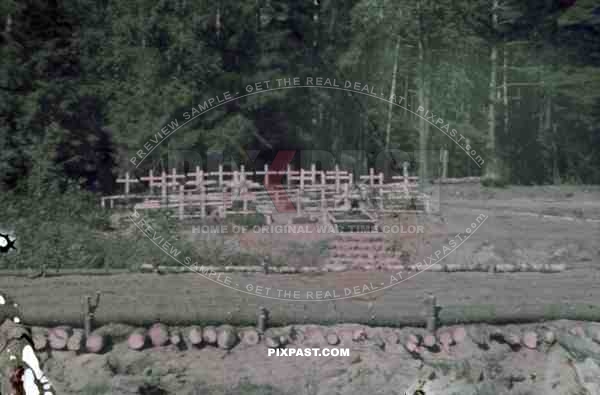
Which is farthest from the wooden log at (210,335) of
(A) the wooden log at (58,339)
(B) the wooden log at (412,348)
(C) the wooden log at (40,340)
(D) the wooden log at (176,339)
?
(B) the wooden log at (412,348)

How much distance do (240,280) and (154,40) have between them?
356 centimetres

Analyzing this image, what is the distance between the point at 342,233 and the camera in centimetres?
836

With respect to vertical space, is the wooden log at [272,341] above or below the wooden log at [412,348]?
above

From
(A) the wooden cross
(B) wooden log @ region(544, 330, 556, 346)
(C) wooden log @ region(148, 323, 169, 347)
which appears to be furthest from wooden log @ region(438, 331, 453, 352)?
(A) the wooden cross

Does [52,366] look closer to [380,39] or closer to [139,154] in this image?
[139,154]

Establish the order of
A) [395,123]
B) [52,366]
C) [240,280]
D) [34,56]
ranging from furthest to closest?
[395,123], [34,56], [240,280], [52,366]


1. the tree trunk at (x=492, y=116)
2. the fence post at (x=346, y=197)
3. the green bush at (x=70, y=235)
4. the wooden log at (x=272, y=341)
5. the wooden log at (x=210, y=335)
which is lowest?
the wooden log at (x=272, y=341)

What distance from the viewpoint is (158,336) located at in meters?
6.39

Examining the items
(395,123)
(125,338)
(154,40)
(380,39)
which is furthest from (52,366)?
(380,39)

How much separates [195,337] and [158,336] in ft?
1.24

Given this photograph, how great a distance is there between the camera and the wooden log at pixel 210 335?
643cm

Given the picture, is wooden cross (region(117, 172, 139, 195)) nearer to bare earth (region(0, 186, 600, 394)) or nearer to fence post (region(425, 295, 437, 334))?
bare earth (region(0, 186, 600, 394))

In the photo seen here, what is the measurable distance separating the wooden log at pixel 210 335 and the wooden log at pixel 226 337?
42mm

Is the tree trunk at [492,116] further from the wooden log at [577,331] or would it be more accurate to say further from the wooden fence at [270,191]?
the wooden log at [577,331]
